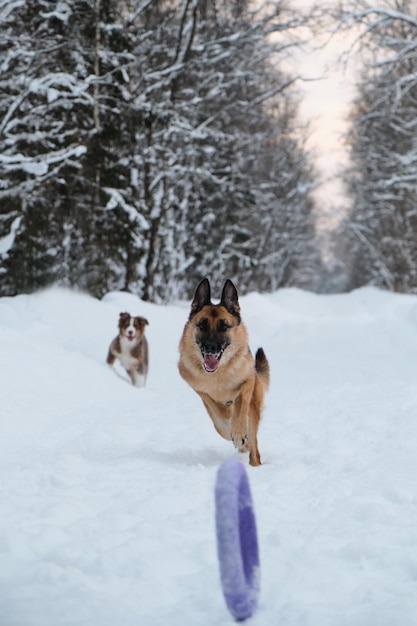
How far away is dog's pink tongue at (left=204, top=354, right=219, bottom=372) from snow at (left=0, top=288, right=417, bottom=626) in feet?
2.66

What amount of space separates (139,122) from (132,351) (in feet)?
31.9

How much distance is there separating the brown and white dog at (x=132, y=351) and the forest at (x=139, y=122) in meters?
3.37

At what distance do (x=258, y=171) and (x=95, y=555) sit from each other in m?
31.6

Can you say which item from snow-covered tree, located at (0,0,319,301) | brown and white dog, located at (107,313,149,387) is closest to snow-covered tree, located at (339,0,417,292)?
snow-covered tree, located at (0,0,319,301)

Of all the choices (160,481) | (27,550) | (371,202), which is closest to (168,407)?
(160,481)

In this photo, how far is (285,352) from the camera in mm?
13883

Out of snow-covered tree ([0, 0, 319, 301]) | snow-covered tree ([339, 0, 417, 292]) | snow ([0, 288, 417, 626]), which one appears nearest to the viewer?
snow ([0, 288, 417, 626])

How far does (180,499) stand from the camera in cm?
367

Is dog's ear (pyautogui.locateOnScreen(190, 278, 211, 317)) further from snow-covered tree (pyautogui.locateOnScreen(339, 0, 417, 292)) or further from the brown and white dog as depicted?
snow-covered tree (pyautogui.locateOnScreen(339, 0, 417, 292))

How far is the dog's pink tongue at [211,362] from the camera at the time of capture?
16.2 feet

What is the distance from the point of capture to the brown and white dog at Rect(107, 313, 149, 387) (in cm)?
1013

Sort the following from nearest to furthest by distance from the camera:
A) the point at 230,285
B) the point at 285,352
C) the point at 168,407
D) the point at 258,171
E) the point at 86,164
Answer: the point at 230,285 < the point at 168,407 < the point at 285,352 < the point at 86,164 < the point at 258,171

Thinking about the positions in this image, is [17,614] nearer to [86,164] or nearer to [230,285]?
[230,285]

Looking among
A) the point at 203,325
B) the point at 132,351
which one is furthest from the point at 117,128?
the point at 203,325
